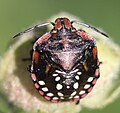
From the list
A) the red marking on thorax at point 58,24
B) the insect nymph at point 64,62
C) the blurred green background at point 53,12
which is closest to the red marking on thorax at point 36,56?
the insect nymph at point 64,62

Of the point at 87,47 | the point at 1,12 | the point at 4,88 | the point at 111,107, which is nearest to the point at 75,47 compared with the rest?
the point at 87,47

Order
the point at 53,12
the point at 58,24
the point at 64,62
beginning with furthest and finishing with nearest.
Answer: the point at 53,12, the point at 58,24, the point at 64,62

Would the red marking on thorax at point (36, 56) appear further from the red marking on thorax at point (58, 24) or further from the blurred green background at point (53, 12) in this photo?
the blurred green background at point (53, 12)

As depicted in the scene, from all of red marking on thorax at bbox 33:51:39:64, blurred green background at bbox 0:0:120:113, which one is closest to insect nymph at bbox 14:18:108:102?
red marking on thorax at bbox 33:51:39:64

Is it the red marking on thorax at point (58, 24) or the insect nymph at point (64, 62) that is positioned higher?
the red marking on thorax at point (58, 24)

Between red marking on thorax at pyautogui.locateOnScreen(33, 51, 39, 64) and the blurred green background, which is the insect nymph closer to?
red marking on thorax at pyautogui.locateOnScreen(33, 51, 39, 64)

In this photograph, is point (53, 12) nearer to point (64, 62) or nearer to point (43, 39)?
point (43, 39)

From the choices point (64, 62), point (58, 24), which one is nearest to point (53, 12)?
point (58, 24)

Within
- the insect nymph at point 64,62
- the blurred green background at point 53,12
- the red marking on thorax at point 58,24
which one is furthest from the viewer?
the blurred green background at point 53,12
